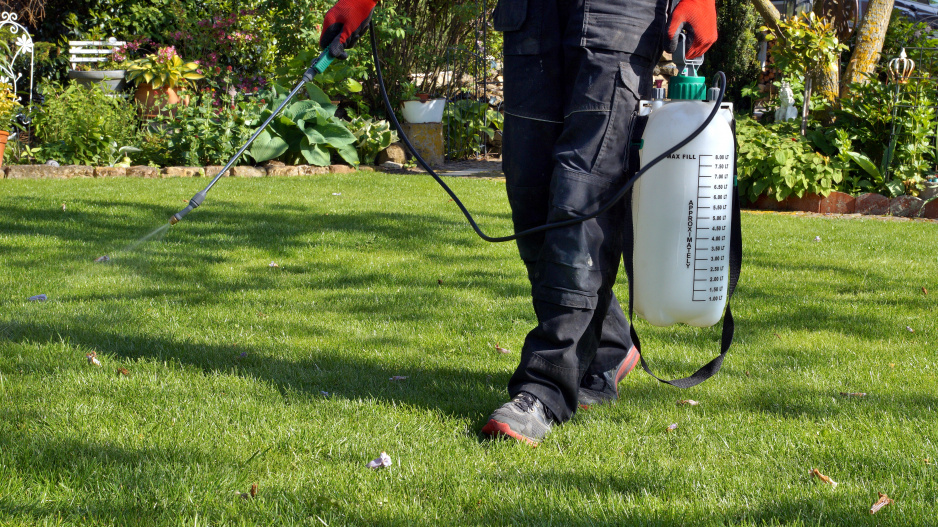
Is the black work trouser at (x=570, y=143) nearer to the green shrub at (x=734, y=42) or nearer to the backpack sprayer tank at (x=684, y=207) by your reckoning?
the backpack sprayer tank at (x=684, y=207)

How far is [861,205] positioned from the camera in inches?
280

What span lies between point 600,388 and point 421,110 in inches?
304

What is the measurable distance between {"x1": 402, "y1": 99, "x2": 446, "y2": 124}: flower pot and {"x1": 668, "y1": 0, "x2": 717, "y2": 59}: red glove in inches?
308

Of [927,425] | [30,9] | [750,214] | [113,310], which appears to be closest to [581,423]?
[927,425]

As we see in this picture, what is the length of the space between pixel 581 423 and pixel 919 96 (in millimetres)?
6659

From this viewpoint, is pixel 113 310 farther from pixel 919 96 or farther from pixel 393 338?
pixel 919 96

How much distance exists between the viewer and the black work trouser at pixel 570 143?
209cm

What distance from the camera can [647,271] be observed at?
2.11 m

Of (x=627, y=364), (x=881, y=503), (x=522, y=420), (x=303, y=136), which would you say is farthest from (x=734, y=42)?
(x=881, y=503)

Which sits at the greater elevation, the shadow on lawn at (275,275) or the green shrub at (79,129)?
the green shrub at (79,129)

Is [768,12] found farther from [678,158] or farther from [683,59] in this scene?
[678,158]

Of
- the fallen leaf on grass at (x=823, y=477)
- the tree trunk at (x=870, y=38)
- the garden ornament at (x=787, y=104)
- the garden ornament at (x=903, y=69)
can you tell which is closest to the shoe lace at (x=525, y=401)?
the fallen leaf on grass at (x=823, y=477)

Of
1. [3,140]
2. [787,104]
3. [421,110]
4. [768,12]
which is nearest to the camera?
[3,140]

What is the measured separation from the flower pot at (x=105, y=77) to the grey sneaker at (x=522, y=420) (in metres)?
8.92
